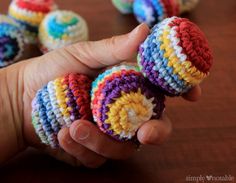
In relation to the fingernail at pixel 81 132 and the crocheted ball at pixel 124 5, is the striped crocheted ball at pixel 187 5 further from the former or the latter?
the fingernail at pixel 81 132

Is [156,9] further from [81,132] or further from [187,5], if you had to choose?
[81,132]

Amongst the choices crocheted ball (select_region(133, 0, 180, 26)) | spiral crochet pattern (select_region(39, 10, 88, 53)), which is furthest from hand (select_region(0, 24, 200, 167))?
crocheted ball (select_region(133, 0, 180, 26))

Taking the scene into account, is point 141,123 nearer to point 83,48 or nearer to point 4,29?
point 83,48

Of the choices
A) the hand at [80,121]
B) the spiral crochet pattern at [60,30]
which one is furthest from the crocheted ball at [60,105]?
the spiral crochet pattern at [60,30]

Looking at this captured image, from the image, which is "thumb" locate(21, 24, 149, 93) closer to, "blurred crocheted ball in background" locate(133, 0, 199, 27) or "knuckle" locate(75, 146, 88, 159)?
"knuckle" locate(75, 146, 88, 159)

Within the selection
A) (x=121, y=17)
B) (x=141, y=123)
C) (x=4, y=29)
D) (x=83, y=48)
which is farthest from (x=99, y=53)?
(x=121, y=17)

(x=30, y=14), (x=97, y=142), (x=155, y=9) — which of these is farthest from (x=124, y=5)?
(x=97, y=142)
